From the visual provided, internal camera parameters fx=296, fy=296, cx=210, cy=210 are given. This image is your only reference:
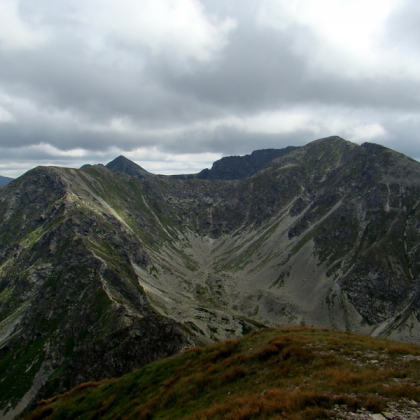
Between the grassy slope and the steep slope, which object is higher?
the grassy slope

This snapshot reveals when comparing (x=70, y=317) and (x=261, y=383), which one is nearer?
(x=261, y=383)

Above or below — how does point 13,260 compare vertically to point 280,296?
above

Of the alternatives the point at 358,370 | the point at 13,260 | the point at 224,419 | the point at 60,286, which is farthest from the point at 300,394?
the point at 13,260

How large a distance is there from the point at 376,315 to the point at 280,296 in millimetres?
54950

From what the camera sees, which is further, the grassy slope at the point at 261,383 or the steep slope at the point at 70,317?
the steep slope at the point at 70,317

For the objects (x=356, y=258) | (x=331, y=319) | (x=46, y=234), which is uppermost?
(x=46, y=234)

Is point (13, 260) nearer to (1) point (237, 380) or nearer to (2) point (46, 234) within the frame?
(2) point (46, 234)

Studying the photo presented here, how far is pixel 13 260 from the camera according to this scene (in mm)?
179125

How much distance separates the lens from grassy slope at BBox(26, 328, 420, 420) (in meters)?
15.4

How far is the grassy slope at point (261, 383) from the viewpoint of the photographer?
→ 15.4m

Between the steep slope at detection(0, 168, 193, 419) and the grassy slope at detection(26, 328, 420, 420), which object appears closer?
the grassy slope at detection(26, 328, 420, 420)

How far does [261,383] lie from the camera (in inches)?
807

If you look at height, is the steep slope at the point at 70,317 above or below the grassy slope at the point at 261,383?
below

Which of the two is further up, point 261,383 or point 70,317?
point 261,383
